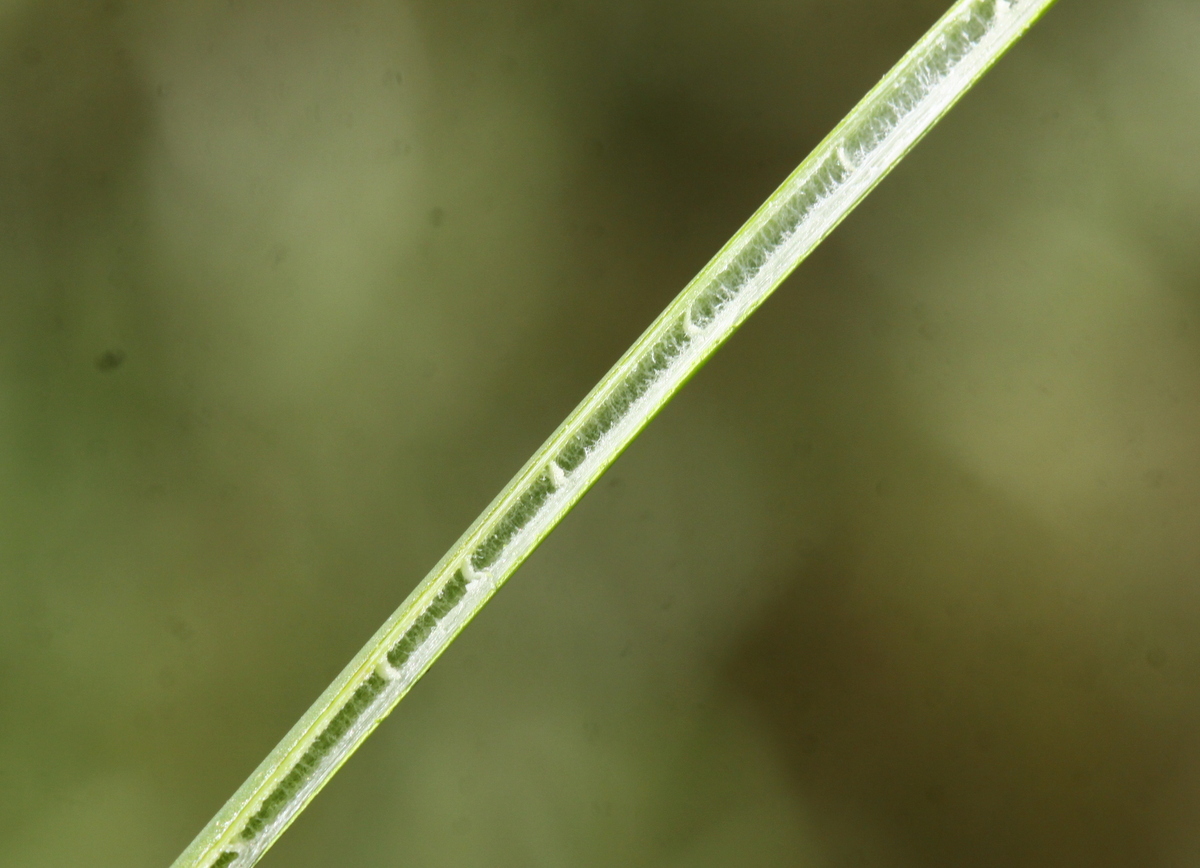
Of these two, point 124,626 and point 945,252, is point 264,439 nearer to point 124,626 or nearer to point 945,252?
point 124,626

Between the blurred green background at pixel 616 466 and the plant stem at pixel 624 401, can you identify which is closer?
the plant stem at pixel 624 401

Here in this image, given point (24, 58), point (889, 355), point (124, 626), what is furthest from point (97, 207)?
point (889, 355)

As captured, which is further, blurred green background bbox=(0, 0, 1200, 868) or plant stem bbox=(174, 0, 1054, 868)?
blurred green background bbox=(0, 0, 1200, 868)

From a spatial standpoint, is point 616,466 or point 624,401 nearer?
point 624,401
